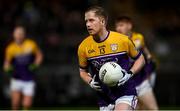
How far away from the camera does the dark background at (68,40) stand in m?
18.2

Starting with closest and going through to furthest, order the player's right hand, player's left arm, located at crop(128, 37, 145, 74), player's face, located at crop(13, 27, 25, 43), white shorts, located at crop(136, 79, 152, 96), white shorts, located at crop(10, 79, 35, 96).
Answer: the player's right hand
player's left arm, located at crop(128, 37, 145, 74)
white shorts, located at crop(136, 79, 152, 96)
player's face, located at crop(13, 27, 25, 43)
white shorts, located at crop(10, 79, 35, 96)

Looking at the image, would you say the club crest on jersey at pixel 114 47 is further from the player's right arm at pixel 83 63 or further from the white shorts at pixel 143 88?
the white shorts at pixel 143 88

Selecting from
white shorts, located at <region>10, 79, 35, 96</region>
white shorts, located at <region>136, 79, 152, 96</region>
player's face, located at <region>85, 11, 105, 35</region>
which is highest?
player's face, located at <region>85, 11, 105, 35</region>

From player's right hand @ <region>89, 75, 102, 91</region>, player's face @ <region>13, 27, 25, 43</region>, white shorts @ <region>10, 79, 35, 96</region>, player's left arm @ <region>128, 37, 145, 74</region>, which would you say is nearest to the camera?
player's right hand @ <region>89, 75, 102, 91</region>

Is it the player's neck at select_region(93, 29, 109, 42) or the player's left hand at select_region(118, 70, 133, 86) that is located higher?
the player's neck at select_region(93, 29, 109, 42)

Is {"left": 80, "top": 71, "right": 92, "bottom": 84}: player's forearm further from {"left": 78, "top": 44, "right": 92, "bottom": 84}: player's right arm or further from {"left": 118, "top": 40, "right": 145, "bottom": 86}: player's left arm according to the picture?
{"left": 118, "top": 40, "right": 145, "bottom": 86}: player's left arm

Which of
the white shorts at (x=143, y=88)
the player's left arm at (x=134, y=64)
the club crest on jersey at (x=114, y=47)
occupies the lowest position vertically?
the white shorts at (x=143, y=88)

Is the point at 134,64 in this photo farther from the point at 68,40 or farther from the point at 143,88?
the point at 68,40

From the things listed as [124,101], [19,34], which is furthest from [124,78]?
[19,34]

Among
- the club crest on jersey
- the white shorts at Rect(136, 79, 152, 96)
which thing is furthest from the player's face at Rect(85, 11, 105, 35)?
the white shorts at Rect(136, 79, 152, 96)

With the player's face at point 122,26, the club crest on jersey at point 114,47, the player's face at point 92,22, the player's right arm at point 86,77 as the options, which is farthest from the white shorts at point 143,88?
the player's face at point 92,22

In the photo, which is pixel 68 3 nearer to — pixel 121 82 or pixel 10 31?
pixel 10 31

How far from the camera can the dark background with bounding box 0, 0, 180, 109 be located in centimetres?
1816

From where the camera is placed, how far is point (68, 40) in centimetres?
1906
